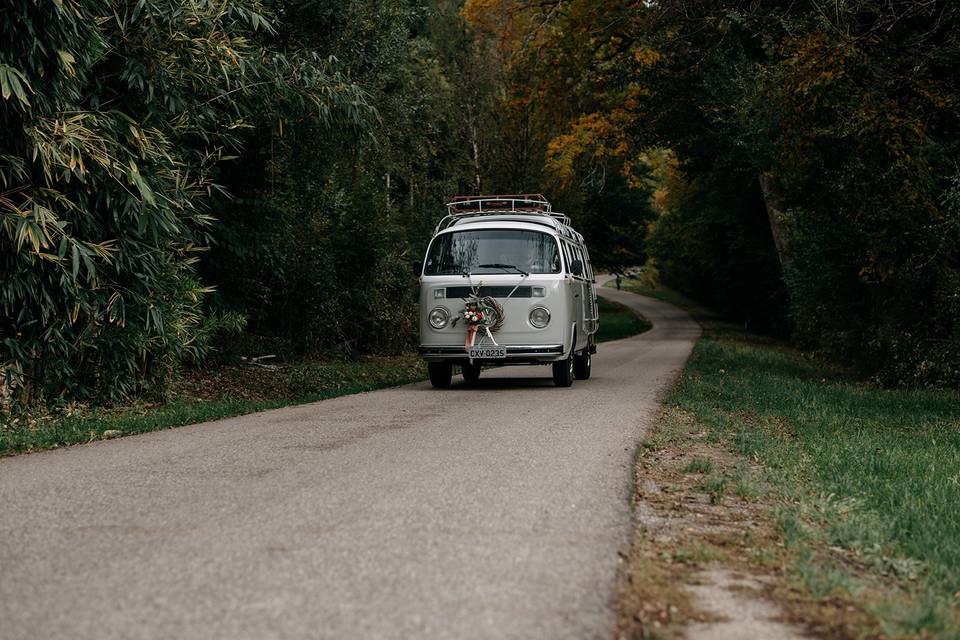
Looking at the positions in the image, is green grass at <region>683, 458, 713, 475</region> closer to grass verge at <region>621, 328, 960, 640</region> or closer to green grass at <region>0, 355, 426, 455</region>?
grass verge at <region>621, 328, 960, 640</region>

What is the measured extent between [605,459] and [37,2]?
22.0ft

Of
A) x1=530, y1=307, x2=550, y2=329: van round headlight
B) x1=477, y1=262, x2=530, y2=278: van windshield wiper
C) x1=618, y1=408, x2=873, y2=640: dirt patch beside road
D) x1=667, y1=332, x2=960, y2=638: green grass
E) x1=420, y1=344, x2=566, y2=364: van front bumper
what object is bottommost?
x1=667, y1=332, x2=960, y2=638: green grass

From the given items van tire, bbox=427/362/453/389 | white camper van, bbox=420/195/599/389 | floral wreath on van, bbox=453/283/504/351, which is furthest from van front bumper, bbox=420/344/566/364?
van tire, bbox=427/362/453/389

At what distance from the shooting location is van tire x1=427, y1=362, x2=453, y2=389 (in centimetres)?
1535

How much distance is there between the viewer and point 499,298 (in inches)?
576

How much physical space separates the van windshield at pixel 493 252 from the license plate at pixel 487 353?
1.25 metres

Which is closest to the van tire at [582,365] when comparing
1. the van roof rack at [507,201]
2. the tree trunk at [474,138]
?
the van roof rack at [507,201]

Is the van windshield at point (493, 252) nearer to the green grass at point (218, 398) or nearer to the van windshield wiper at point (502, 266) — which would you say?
the van windshield wiper at point (502, 266)

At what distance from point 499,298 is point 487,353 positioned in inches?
33.3

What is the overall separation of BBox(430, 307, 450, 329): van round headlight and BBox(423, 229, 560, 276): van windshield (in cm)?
65

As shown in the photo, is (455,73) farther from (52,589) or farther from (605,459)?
(52,589)

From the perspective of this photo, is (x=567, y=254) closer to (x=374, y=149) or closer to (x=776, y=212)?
(x=374, y=149)

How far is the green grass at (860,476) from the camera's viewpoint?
4.64 meters

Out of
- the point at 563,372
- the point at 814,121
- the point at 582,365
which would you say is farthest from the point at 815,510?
the point at 814,121
